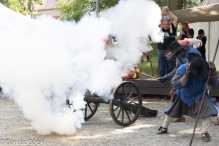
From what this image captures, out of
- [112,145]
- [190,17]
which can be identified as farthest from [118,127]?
[190,17]

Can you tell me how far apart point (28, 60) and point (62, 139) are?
57.6 inches

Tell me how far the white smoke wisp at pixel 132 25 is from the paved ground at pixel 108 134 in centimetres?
155

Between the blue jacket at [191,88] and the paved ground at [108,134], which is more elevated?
the blue jacket at [191,88]

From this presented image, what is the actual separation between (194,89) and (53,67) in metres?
2.42

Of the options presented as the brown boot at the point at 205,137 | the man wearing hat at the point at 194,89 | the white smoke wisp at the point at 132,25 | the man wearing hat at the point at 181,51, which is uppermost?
the white smoke wisp at the point at 132,25

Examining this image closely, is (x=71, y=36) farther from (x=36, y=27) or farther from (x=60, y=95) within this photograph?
(x=60, y=95)

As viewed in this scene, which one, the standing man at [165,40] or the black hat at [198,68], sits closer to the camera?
the black hat at [198,68]

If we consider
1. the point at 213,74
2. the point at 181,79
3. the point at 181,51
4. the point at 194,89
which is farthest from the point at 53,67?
the point at 213,74

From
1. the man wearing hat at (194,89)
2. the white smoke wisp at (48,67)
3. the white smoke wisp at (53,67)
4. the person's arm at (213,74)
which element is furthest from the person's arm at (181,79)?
the white smoke wisp at (48,67)

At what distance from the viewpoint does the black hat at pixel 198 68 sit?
4.55m

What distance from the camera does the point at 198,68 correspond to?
4.58 metres

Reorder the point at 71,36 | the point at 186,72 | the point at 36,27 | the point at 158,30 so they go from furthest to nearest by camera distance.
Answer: the point at 158,30
the point at 71,36
the point at 36,27
the point at 186,72

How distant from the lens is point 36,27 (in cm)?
498

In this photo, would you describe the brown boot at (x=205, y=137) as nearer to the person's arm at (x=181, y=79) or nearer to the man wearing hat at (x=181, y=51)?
the person's arm at (x=181, y=79)
